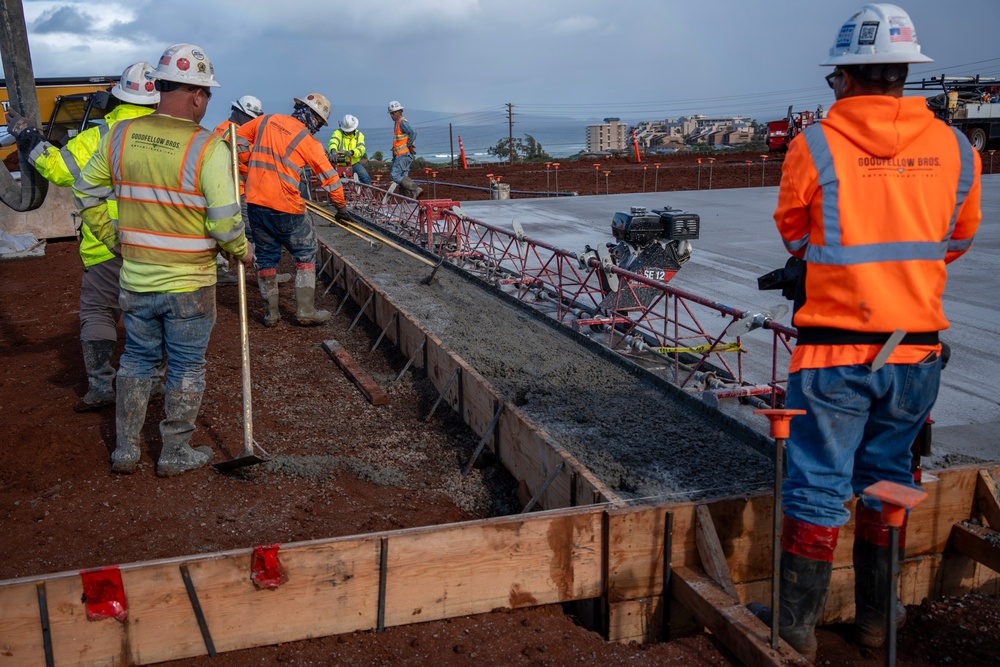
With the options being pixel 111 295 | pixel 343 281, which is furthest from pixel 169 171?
pixel 343 281

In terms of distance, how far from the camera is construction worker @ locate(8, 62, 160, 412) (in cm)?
480

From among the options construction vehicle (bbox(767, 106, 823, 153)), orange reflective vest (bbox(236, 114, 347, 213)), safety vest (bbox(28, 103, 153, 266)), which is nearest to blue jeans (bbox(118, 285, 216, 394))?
safety vest (bbox(28, 103, 153, 266))

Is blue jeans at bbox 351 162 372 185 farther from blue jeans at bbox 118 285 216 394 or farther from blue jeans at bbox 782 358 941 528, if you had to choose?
blue jeans at bbox 782 358 941 528

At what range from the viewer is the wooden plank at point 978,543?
10.5ft

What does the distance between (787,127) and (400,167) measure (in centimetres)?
1835

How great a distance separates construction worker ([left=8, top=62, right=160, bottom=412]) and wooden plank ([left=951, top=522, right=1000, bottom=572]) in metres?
4.42

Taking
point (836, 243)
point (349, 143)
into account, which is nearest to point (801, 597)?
point (836, 243)

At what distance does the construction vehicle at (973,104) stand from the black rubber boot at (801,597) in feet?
91.0

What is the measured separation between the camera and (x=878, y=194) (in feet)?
8.18

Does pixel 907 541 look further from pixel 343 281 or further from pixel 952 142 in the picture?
pixel 343 281

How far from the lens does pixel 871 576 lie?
112 inches

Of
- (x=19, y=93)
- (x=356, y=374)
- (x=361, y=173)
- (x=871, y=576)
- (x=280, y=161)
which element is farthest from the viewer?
(x=361, y=173)

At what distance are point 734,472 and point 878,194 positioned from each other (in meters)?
1.64

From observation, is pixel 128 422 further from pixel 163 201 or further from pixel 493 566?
pixel 493 566
